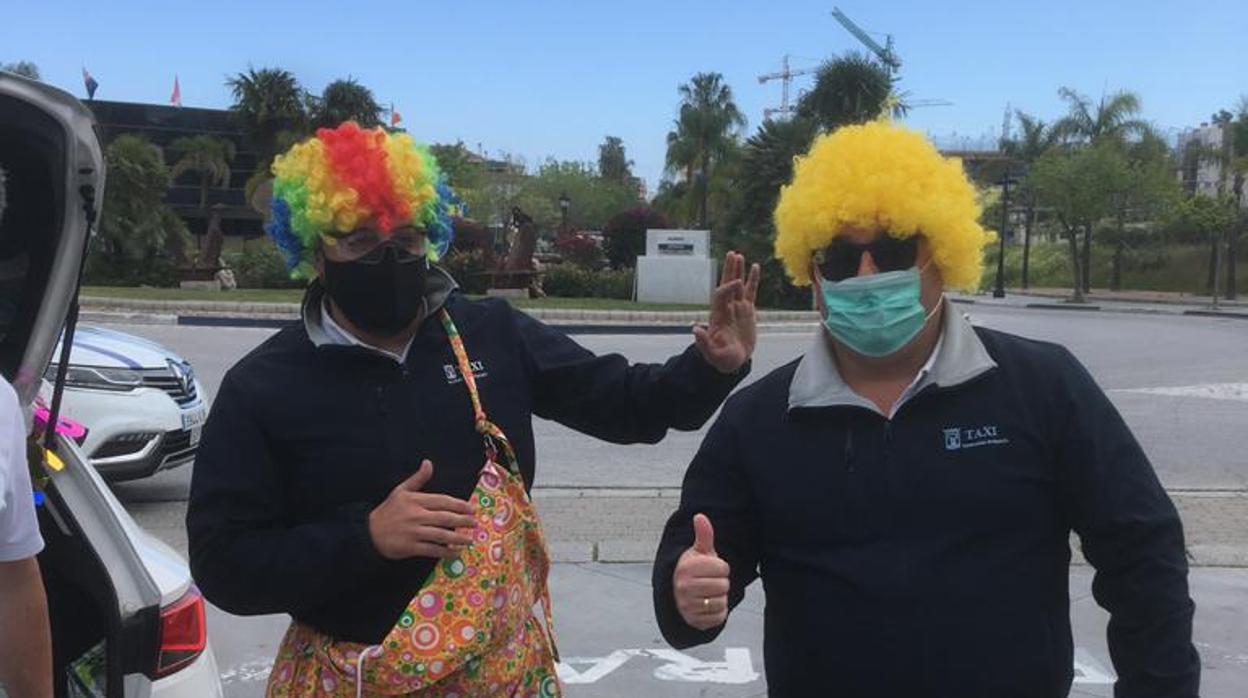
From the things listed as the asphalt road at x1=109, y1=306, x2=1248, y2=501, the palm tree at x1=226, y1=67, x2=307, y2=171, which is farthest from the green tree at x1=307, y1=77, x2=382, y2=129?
the asphalt road at x1=109, y1=306, x2=1248, y2=501

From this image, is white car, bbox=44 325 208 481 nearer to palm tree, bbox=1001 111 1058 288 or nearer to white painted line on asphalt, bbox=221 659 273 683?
white painted line on asphalt, bbox=221 659 273 683


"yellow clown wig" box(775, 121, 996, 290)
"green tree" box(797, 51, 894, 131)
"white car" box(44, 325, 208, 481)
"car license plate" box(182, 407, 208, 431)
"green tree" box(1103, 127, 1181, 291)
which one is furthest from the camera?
"green tree" box(1103, 127, 1181, 291)

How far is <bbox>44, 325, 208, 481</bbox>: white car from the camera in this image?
6789 millimetres

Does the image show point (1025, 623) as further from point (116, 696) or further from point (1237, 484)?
point (1237, 484)

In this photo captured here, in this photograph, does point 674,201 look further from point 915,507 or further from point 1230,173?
point 915,507

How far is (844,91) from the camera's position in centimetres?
3319

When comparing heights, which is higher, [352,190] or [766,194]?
[766,194]

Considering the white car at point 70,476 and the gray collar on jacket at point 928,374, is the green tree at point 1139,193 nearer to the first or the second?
the gray collar on jacket at point 928,374

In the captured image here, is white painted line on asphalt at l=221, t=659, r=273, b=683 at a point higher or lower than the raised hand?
lower

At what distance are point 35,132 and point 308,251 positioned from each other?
588mm

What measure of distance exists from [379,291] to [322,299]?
0.18 m

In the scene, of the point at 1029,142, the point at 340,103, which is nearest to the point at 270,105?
the point at 340,103

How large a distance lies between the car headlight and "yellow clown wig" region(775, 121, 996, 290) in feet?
18.8

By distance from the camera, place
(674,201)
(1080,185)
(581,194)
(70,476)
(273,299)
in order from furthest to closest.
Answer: (581,194) → (674,201) → (1080,185) → (273,299) → (70,476)
